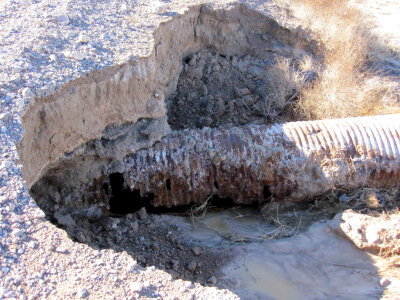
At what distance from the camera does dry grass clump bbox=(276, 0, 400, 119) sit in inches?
188

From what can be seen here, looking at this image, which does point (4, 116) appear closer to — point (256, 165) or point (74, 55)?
point (74, 55)

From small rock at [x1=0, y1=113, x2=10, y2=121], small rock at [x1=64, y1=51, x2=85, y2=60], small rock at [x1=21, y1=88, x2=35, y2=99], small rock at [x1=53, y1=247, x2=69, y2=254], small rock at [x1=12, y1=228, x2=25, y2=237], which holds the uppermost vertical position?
small rock at [x1=64, y1=51, x2=85, y2=60]

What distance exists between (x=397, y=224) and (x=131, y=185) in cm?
234

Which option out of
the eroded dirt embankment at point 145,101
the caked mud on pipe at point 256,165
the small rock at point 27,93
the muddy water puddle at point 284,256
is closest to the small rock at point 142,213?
the caked mud on pipe at point 256,165

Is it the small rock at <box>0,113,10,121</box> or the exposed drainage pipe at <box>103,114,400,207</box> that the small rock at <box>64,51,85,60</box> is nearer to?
the small rock at <box>0,113,10,121</box>

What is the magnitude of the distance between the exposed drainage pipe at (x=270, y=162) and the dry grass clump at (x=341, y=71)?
0.97m

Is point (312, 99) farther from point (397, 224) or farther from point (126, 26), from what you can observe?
point (126, 26)

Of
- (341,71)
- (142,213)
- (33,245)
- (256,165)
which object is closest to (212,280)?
(142,213)

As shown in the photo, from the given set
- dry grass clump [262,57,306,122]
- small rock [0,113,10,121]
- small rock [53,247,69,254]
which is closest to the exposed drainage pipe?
dry grass clump [262,57,306,122]

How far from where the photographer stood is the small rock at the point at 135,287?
1972 mm

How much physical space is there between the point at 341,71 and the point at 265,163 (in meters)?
2.18

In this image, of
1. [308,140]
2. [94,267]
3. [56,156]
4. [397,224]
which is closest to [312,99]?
[308,140]

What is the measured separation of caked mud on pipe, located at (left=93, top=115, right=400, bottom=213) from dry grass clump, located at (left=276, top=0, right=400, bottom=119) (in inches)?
37.6

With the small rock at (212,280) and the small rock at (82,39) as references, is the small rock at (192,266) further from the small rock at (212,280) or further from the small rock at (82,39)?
the small rock at (82,39)
